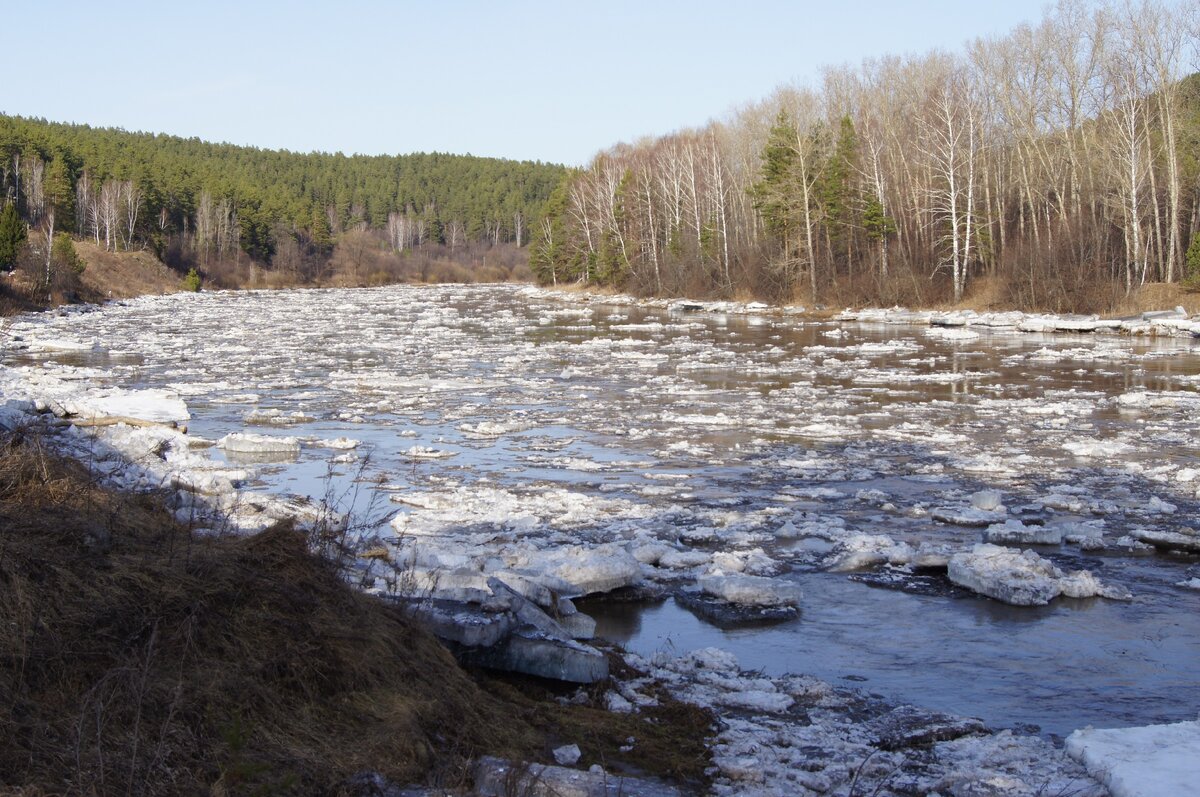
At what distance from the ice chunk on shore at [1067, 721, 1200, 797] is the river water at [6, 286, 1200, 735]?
495 mm

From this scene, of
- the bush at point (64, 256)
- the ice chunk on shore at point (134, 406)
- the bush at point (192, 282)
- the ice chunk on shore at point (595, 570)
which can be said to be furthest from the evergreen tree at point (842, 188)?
the bush at point (192, 282)

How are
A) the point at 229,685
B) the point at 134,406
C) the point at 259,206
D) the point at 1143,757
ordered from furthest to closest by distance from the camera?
the point at 259,206 < the point at 134,406 < the point at 1143,757 < the point at 229,685

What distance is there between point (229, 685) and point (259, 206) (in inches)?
4566

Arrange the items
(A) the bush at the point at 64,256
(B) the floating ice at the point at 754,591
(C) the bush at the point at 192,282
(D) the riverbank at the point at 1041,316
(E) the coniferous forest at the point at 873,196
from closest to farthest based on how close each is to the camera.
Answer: (B) the floating ice at the point at 754,591 < (D) the riverbank at the point at 1041,316 < (E) the coniferous forest at the point at 873,196 < (A) the bush at the point at 64,256 < (C) the bush at the point at 192,282

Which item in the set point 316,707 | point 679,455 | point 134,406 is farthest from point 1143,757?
point 134,406

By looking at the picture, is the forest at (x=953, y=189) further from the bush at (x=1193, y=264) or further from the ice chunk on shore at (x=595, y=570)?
the ice chunk on shore at (x=595, y=570)

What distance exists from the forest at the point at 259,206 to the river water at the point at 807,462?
1324 inches

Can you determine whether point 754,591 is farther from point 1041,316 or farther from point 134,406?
point 1041,316

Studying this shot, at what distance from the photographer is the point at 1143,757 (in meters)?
5.27

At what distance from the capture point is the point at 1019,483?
40.2 ft

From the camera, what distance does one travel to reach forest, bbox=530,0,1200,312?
39594mm

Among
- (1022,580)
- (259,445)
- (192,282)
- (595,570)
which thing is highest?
(192,282)

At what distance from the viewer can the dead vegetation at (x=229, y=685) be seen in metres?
4.03

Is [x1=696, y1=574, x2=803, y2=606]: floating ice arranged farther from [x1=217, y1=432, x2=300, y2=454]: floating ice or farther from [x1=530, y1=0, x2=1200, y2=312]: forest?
[x1=530, y1=0, x2=1200, y2=312]: forest
